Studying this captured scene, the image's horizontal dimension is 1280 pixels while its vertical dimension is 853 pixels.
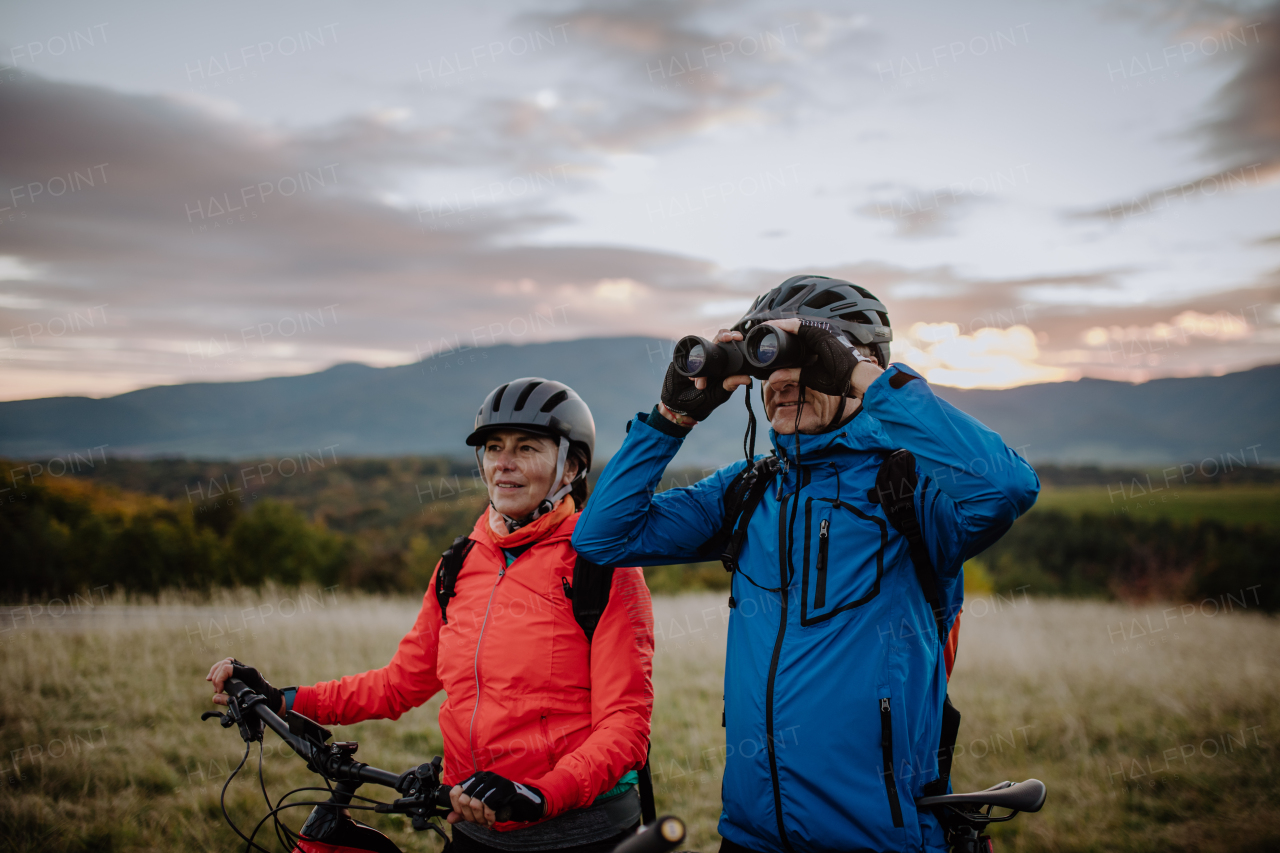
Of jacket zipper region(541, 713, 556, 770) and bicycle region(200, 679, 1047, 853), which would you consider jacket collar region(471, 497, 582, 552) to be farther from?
bicycle region(200, 679, 1047, 853)

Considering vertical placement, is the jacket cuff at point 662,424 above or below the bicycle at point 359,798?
above

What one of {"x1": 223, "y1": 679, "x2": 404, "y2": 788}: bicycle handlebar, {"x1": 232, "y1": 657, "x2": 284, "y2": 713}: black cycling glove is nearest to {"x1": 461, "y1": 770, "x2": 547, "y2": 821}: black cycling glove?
{"x1": 223, "y1": 679, "x2": 404, "y2": 788}: bicycle handlebar

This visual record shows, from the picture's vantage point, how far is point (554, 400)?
3.03 meters

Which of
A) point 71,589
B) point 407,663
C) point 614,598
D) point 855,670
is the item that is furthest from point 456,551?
point 71,589

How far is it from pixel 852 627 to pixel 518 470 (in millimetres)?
1514

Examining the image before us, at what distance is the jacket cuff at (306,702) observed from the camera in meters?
2.80

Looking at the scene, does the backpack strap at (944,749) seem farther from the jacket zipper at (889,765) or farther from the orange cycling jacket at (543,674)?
the orange cycling jacket at (543,674)

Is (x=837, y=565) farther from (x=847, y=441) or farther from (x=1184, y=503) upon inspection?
(x=1184, y=503)

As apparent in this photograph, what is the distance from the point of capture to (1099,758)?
6.70 meters

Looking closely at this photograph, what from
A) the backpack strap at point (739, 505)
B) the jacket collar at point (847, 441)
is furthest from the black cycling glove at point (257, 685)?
the jacket collar at point (847, 441)

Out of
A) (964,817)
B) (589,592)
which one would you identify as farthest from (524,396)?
(964,817)

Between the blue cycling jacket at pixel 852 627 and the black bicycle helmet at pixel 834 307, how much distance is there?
1.41ft

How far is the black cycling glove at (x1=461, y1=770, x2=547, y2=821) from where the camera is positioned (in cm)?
183

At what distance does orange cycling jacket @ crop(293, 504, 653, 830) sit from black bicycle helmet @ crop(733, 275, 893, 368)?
3.71 ft
